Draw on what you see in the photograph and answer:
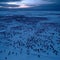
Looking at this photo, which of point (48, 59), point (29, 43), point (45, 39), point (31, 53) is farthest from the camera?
point (45, 39)

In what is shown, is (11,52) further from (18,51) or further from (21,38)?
(21,38)

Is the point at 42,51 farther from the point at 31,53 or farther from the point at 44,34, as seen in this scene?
the point at 44,34

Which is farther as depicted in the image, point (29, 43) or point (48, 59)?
point (29, 43)

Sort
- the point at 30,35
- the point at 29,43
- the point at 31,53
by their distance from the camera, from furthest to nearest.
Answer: the point at 30,35, the point at 29,43, the point at 31,53

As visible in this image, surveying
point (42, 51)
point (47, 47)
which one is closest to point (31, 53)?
point (42, 51)

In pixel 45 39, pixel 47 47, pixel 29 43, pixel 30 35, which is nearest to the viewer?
pixel 47 47

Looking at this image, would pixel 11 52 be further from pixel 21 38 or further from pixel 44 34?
pixel 44 34

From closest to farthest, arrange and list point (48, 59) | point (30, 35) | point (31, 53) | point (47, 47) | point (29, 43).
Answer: point (48, 59), point (31, 53), point (47, 47), point (29, 43), point (30, 35)

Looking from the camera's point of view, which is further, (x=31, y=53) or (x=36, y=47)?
(x=36, y=47)

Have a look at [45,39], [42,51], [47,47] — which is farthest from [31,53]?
[45,39]
